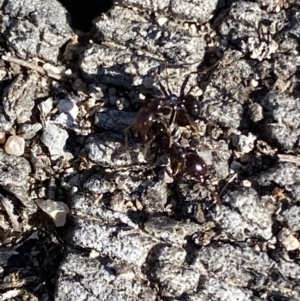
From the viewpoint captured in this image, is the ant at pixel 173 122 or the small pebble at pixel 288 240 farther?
the ant at pixel 173 122

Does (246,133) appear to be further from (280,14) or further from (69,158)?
(69,158)

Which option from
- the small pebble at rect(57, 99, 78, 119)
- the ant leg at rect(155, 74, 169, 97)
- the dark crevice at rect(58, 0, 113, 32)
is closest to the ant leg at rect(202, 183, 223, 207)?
the ant leg at rect(155, 74, 169, 97)

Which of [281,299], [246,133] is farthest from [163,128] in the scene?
[281,299]

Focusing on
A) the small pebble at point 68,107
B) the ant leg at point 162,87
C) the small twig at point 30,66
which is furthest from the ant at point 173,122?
the small twig at point 30,66

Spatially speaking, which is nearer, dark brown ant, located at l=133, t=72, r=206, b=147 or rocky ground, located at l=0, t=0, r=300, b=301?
rocky ground, located at l=0, t=0, r=300, b=301

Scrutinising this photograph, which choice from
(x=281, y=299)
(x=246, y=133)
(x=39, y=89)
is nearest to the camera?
(x=281, y=299)

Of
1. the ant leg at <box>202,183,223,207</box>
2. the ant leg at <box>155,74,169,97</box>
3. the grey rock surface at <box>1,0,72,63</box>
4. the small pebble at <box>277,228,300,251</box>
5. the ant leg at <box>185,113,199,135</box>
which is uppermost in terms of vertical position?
the grey rock surface at <box>1,0,72,63</box>

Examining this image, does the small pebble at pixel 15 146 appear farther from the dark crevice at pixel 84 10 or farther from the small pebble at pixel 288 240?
the small pebble at pixel 288 240

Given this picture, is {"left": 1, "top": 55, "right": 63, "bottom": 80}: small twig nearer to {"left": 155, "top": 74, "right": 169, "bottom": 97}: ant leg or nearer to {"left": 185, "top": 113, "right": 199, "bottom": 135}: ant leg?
{"left": 155, "top": 74, "right": 169, "bottom": 97}: ant leg
